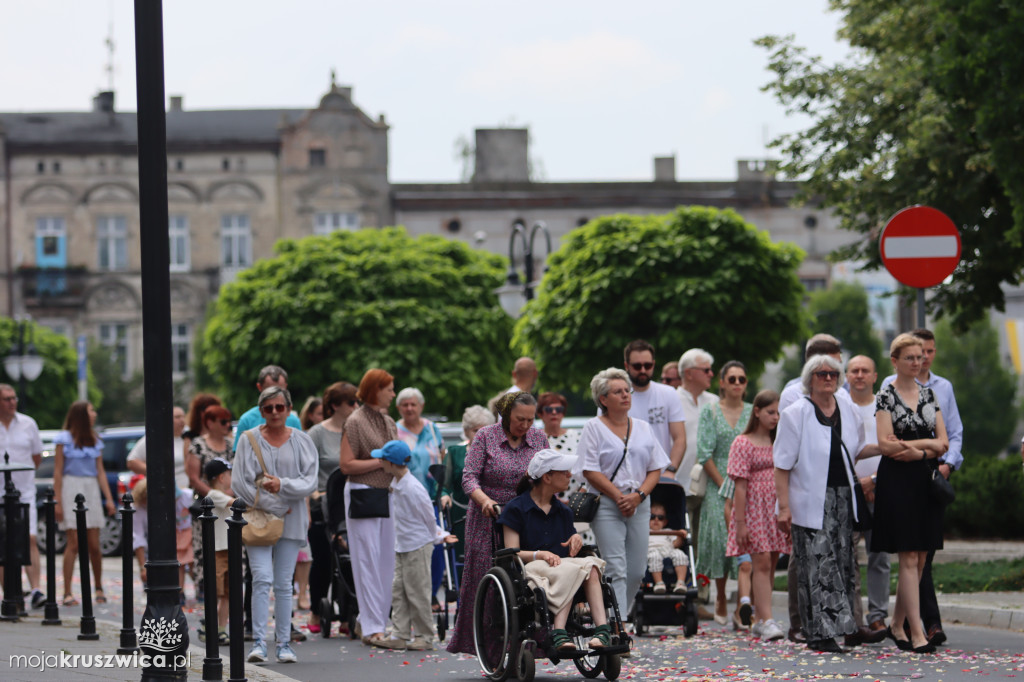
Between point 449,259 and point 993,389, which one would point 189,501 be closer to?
point 449,259

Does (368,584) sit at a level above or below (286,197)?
below

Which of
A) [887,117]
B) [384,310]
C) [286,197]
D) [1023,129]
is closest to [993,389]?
[286,197]

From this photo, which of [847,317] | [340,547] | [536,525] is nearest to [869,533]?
[536,525]

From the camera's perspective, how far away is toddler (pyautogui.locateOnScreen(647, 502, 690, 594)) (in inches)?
475

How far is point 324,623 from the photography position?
12.8 meters

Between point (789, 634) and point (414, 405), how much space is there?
3958 millimetres

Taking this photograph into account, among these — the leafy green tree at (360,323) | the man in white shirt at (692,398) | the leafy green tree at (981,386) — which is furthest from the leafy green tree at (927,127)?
the leafy green tree at (981,386)

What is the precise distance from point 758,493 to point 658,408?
1.06m

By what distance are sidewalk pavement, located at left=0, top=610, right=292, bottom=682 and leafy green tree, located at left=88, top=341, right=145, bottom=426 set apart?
49314 millimetres

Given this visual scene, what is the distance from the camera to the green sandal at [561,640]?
9180 mm

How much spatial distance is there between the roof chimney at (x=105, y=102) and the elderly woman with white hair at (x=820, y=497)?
202ft

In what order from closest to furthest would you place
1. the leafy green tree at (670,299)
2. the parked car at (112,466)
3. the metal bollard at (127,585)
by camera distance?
1. the metal bollard at (127,585)
2. the parked car at (112,466)
3. the leafy green tree at (670,299)

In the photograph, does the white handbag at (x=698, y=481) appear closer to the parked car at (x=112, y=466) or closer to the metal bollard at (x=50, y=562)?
the metal bollard at (x=50, y=562)

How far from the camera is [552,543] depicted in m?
9.72
